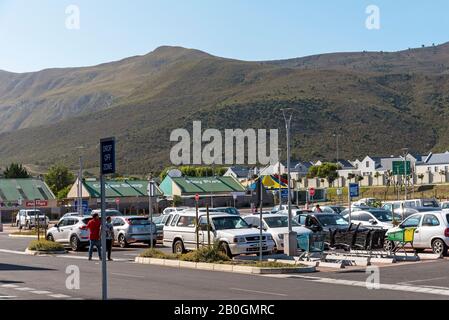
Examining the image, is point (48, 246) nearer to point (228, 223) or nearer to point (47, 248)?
point (47, 248)

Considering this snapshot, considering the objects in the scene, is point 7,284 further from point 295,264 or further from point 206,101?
point 206,101

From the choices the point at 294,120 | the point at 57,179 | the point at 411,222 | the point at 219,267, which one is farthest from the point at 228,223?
the point at 294,120

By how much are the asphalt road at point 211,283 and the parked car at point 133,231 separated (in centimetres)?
841

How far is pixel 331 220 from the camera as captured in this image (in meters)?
33.4

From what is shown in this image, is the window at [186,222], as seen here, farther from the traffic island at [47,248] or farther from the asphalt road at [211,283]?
the traffic island at [47,248]

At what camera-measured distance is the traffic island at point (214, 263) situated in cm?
2312

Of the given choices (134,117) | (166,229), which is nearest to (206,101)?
(134,117)

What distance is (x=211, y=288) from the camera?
747 inches

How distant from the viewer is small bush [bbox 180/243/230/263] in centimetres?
2536

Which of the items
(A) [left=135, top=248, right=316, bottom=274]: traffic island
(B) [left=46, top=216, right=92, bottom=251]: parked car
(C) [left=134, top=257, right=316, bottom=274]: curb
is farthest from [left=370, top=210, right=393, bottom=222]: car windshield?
(B) [left=46, top=216, right=92, bottom=251]: parked car

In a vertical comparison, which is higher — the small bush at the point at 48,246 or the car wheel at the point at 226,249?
the car wheel at the point at 226,249

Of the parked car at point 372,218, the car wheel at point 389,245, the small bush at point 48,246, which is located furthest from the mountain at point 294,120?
the car wheel at point 389,245
